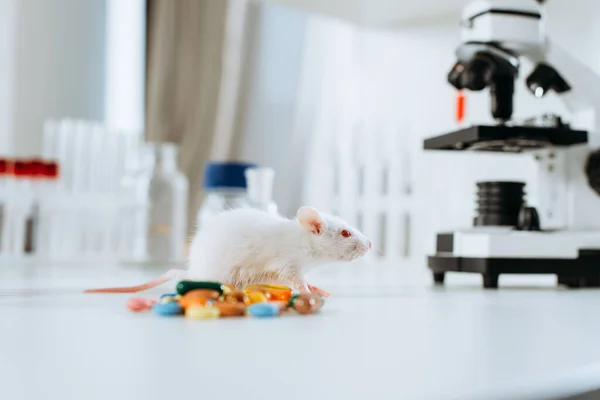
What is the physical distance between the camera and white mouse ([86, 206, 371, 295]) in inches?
25.7

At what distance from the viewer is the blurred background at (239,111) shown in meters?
1.78

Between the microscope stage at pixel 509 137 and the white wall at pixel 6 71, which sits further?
the white wall at pixel 6 71

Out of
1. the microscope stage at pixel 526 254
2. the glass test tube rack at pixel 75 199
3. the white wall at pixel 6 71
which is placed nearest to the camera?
the microscope stage at pixel 526 254

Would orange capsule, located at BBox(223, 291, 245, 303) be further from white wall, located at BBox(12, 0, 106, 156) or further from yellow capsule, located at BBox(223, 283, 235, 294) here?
white wall, located at BBox(12, 0, 106, 156)

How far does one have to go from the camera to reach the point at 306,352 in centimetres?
39

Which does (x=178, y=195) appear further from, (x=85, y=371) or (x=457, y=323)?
(x=85, y=371)

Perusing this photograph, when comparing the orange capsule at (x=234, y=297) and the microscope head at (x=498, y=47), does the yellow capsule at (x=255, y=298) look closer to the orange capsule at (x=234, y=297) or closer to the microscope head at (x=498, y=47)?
the orange capsule at (x=234, y=297)

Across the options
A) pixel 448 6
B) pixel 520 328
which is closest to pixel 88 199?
pixel 448 6

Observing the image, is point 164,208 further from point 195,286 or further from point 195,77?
point 195,77

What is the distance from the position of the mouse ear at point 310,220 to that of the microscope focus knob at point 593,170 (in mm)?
597

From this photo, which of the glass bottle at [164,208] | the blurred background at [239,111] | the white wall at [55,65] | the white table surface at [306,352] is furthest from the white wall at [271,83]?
the white table surface at [306,352]

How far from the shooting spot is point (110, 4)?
152 inches

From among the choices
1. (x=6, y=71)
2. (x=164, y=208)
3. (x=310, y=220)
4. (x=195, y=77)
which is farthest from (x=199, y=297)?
(x=6, y=71)

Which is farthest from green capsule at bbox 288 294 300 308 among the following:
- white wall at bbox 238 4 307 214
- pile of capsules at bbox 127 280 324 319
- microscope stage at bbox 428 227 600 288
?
white wall at bbox 238 4 307 214
